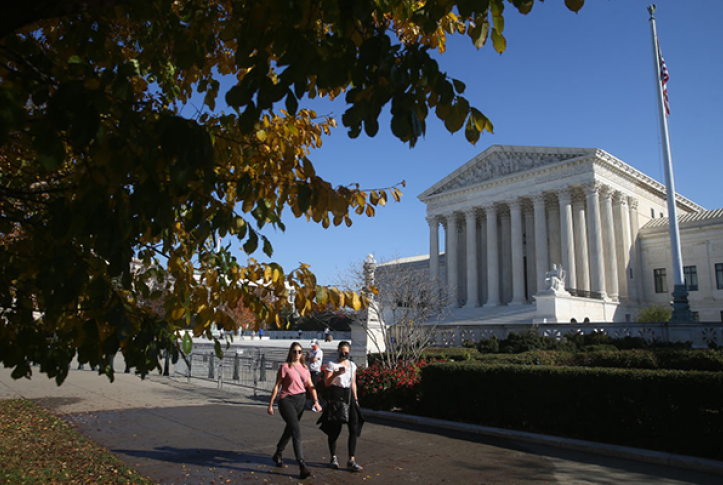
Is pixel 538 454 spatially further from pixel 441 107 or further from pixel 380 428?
pixel 441 107

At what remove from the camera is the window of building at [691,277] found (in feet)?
152

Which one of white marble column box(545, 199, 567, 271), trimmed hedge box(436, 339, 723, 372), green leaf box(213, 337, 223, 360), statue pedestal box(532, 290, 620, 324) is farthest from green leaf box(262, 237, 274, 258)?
white marble column box(545, 199, 567, 271)

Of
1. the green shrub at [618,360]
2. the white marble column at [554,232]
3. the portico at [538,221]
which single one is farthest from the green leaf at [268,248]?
the white marble column at [554,232]

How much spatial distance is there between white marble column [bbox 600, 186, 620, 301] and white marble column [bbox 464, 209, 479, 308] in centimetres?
1247

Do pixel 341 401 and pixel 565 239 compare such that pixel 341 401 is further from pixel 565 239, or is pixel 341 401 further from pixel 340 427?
pixel 565 239

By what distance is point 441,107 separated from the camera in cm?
311

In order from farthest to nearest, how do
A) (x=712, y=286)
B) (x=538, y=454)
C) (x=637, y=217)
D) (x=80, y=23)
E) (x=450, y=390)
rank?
1. (x=637, y=217)
2. (x=712, y=286)
3. (x=450, y=390)
4. (x=538, y=454)
5. (x=80, y=23)

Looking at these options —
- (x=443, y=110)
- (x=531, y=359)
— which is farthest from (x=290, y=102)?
(x=531, y=359)

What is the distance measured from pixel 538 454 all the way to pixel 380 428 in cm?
357

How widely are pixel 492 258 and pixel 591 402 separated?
4356 cm

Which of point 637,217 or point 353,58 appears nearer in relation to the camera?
point 353,58

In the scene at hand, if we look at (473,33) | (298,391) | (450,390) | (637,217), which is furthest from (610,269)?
(473,33)

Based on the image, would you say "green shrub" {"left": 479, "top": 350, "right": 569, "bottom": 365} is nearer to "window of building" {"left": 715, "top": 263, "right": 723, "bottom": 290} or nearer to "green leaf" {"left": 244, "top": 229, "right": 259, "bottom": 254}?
"green leaf" {"left": 244, "top": 229, "right": 259, "bottom": 254}

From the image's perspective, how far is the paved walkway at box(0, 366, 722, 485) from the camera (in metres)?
7.43
